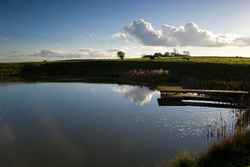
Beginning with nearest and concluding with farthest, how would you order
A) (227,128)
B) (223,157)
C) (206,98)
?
(223,157) → (227,128) → (206,98)

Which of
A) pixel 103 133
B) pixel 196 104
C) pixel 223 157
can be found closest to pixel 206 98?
pixel 196 104

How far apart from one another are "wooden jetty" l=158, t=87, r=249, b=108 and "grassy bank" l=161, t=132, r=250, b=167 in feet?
36.4

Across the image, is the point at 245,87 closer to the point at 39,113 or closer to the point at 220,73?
the point at 220,73

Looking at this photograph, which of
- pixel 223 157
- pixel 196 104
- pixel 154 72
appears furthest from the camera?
pixel 154 72

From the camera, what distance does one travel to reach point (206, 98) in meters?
21.6

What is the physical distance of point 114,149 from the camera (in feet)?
34.0

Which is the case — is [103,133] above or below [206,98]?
below

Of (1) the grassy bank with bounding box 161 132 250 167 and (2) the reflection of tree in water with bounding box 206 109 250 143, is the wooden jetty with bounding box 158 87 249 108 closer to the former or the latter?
(2) the reflection of tree in water with bounding box 206 109 250 143

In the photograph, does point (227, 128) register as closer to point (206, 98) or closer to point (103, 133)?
point (103, 133)

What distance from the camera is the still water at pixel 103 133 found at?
31.3 feet

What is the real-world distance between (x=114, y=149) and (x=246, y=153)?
4507 millimetres

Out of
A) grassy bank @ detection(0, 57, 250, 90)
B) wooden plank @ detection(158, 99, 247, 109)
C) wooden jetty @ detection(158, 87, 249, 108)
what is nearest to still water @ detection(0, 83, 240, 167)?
wooden plank @ detection(158, 99, 247, 109)

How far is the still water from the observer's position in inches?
376

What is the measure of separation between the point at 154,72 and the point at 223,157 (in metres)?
30.0
